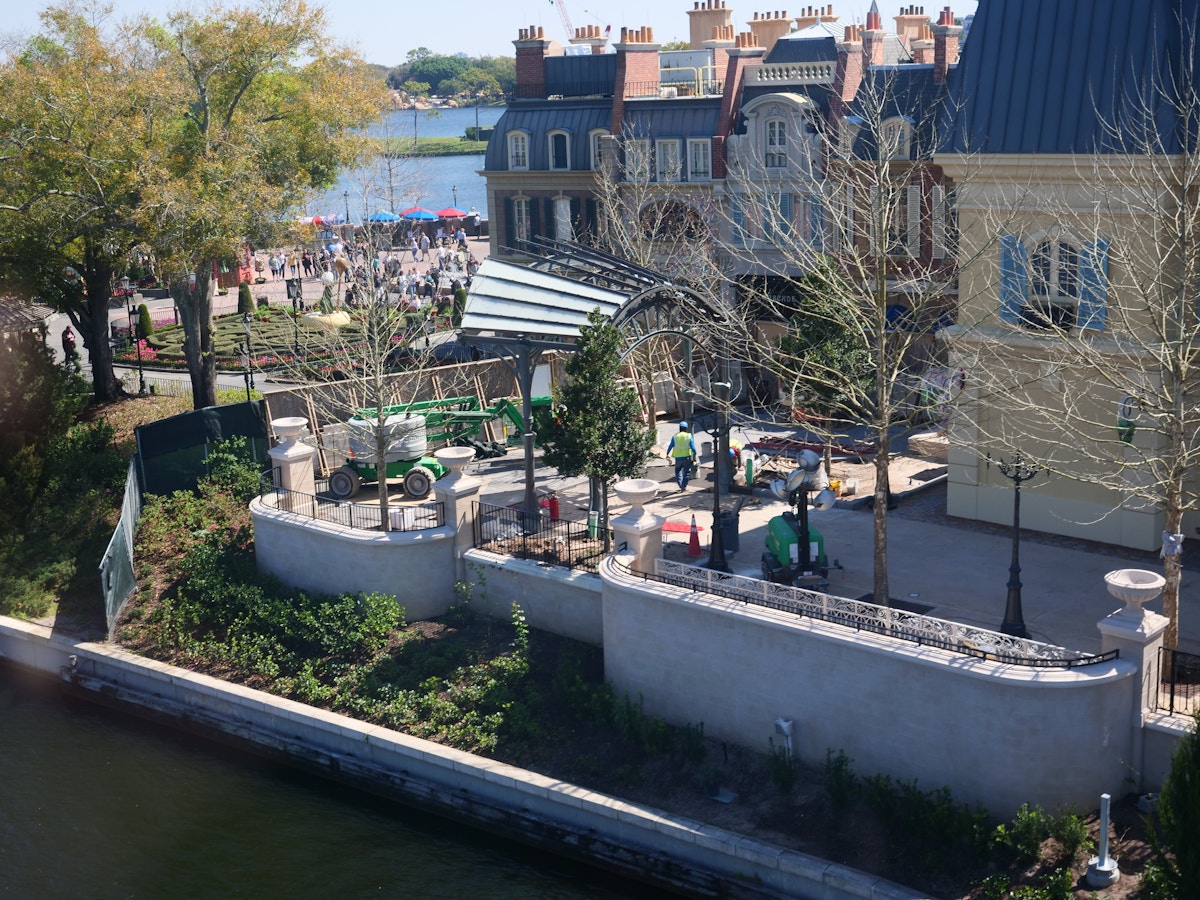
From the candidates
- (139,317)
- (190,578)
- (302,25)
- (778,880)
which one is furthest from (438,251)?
(778,880)

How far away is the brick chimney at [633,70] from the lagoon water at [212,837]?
1050 inches

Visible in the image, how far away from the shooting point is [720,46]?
47938mm

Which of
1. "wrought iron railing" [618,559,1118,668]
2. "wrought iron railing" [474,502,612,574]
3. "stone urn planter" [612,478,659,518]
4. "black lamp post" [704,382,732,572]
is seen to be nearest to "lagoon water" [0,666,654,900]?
"wrought iron railing" [618,559,1118,668]

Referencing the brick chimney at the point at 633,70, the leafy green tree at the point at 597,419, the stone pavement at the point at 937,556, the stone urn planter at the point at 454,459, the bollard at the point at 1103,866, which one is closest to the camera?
the bollard at the point at 1103,866

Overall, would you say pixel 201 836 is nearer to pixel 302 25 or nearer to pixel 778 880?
pixel 778 880

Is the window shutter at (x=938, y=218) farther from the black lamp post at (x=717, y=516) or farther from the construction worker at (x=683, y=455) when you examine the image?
the construction worker at (x=683, y=455)

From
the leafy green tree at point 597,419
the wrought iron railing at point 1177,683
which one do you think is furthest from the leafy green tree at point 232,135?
the wrought iron railing at point 1177,683

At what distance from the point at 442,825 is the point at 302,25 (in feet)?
67.4

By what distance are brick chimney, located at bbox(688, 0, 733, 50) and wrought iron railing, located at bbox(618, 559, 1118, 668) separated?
3565cm

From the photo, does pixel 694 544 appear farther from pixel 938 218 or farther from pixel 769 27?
pixel 769 27

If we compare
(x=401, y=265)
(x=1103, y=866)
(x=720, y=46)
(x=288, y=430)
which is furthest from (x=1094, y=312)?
(x=401, y=265)

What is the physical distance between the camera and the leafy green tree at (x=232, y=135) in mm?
30766

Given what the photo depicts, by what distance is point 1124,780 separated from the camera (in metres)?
18.0

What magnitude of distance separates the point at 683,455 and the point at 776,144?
1536 cm
